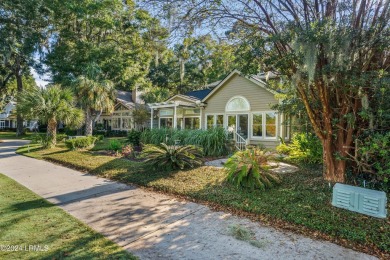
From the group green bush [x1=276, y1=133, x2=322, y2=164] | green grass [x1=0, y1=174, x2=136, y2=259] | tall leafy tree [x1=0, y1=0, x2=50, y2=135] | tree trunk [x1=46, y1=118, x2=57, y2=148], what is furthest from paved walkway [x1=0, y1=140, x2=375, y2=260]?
tall leafy tree [x1=0, y1=0, x2=50, y2=135]

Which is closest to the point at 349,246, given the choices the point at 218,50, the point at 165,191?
the point at 165,191

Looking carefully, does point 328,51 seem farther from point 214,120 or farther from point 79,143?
point 79,143

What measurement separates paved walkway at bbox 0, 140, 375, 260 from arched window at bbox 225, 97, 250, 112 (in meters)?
9.73

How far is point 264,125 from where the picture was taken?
1378 centimetres

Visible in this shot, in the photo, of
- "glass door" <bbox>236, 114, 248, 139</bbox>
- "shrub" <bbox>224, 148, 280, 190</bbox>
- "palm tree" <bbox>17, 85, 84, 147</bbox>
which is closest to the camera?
"shrub" <bbox>224, 148, 280, 190</bbox>

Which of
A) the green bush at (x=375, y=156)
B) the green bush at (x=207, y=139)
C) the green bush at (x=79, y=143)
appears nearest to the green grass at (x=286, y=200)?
the green bush at (x=375, y=156)

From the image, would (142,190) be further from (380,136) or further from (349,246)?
(380,136)

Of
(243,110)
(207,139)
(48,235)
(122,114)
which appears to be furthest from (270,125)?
(122,114)

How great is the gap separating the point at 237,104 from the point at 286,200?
10.4 m

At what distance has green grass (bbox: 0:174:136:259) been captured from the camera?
3.18 m

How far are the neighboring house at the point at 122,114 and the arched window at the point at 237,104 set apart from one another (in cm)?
1408

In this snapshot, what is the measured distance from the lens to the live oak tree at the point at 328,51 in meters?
4.67

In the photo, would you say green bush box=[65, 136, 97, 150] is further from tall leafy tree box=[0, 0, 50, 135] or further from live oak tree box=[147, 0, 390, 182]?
live oak tree box=[147, 0, 390, 182]

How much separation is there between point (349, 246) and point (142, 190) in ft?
15.4
